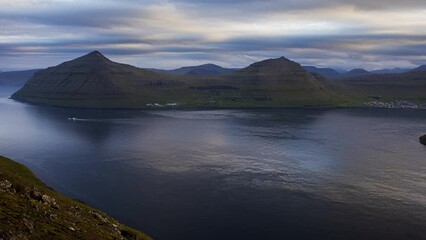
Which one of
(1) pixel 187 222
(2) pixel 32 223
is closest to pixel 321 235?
(1) pixel 187 222

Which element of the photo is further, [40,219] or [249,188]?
[249,188]

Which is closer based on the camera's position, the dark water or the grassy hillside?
the grassy hillside

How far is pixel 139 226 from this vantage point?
9675cm

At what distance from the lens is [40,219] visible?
52188mm

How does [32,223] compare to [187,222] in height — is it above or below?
above

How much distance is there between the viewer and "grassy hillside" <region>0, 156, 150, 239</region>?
152 ft

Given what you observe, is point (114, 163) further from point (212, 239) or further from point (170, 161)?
point (212, 239)

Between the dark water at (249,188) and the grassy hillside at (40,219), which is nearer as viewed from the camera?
the grassy hillside at (40,219)

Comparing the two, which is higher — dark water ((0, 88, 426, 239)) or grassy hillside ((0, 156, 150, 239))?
grassy hillside ((0, 156, 150, 239))

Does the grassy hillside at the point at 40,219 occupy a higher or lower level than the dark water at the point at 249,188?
higher

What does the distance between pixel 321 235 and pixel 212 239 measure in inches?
937

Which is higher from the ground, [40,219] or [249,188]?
[40,219]

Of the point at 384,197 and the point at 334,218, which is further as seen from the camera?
the point at 384,197

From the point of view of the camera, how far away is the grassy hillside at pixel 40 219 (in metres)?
46.3
